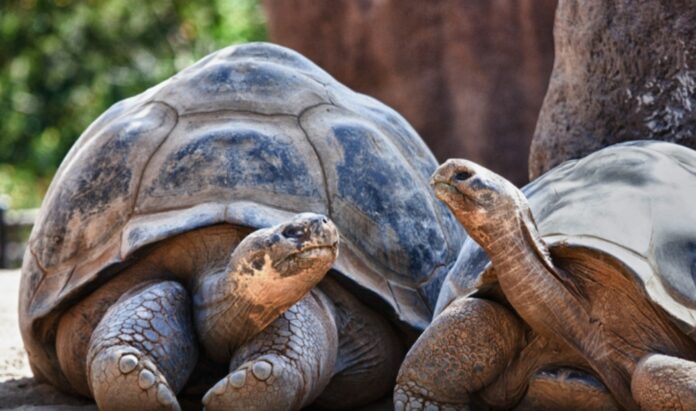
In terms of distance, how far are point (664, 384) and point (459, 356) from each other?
54 centimetres

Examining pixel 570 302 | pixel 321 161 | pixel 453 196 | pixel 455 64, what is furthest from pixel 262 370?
pixel 455 64

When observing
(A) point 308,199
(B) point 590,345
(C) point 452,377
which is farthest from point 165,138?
(B) point 590,345

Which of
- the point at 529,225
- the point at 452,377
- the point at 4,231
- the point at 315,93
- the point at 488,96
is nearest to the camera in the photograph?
the point at 529,225

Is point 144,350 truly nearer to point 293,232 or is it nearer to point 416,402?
point 293,232

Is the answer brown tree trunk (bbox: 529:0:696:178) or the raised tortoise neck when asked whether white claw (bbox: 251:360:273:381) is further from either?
brown tree trunk (bbox: 529:0:696:178)

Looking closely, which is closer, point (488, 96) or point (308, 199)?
point (308, 199)

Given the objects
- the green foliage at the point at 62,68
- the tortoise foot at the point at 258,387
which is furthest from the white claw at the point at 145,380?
the green foliage at the point at 62,68

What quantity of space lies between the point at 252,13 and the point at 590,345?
1534cm

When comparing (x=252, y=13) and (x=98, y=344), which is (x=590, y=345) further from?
(x=252, y=13)

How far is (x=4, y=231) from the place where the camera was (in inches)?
424

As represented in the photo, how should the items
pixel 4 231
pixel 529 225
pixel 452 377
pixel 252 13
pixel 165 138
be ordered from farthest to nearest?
pixel 252 13, pixel 4 231, pixel 165 138, pixel 452 377, pixel 529 225

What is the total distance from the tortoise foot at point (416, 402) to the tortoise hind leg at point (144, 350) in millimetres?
555

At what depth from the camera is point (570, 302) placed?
2945mm

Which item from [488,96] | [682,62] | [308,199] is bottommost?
[488,96]
